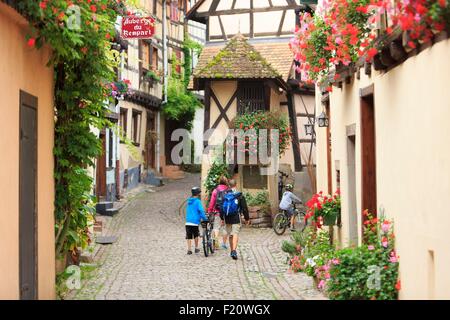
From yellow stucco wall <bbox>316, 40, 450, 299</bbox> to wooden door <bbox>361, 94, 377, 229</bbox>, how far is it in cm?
54

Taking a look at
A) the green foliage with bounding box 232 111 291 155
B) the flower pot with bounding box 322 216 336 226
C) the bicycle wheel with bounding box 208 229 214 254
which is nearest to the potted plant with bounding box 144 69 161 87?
the green foliage with bounding box 232 111 291 155

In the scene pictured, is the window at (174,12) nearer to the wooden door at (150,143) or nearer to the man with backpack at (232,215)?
the wooden door at (150,143)

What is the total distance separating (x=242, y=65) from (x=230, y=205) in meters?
8.74

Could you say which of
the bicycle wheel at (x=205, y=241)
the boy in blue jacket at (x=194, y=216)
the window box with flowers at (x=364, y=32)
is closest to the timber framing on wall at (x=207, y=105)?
the boy in blue jacket at (x=194, y=216)

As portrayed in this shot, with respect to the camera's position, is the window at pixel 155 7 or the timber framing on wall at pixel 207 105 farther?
the window at pixel 155 7

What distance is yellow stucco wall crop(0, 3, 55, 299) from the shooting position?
22.9ft

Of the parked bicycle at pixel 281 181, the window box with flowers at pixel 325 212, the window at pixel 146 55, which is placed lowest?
the window box with flowers at pixel 325 212

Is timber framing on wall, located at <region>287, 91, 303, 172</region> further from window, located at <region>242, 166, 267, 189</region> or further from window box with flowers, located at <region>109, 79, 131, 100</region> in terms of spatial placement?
window box with flowers, located at <region>109, 79, 131, 100</region>

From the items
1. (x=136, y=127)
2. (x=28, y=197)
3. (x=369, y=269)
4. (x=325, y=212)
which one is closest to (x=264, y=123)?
(x=136, y=127)

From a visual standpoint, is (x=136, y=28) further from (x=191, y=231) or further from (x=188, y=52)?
(x=188, y=52)

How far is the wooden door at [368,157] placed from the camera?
1018 cm

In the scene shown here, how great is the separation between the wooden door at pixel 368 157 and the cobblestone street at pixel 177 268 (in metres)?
1.36
